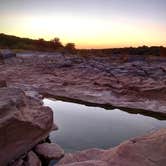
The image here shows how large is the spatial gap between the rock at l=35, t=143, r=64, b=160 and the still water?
884 mm

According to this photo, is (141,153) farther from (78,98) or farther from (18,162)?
(78,98)

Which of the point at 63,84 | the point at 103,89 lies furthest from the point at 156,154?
the point at 63,84

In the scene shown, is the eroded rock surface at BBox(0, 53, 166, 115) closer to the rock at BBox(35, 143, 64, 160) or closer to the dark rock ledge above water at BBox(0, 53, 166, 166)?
the dark rock ledge above water at BBox(0, 53, 166, 166)

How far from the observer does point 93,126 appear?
10148 mm

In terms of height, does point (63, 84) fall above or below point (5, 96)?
below

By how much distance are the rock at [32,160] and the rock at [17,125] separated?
141 mm

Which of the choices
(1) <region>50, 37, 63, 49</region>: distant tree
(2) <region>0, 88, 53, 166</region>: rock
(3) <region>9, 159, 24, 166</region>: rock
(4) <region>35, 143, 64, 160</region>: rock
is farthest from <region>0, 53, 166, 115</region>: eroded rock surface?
(1) <region>50, 37, 63, 49</region>: distant tree

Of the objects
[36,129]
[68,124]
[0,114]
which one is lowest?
[68,124]

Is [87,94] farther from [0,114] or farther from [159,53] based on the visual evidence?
[159,53]

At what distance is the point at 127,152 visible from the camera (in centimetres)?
499

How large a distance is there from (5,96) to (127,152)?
276 cm

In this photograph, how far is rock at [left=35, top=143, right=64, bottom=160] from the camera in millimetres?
6820

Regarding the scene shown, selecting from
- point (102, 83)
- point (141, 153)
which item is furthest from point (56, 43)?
point (141, 153)

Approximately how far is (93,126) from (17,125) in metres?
4.60
